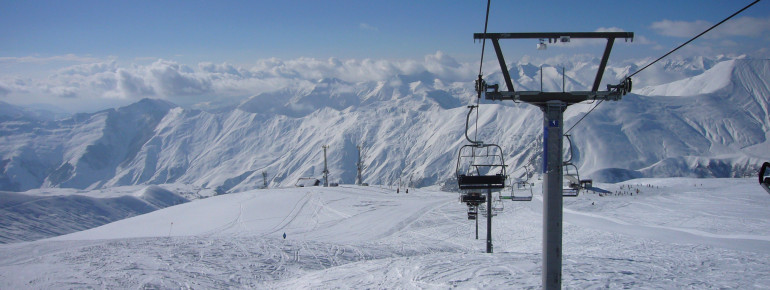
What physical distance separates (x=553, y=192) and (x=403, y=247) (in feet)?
74.8

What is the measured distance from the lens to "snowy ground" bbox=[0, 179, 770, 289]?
16.5 meters

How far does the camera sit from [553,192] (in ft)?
29.4

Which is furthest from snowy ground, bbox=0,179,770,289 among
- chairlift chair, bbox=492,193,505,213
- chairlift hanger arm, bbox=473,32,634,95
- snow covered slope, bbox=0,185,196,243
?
snow covered slope, bbox=0,185,196,243

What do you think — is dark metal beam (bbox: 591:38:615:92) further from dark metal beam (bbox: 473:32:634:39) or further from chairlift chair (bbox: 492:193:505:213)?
chairlift chair (bbox: 492:193:505:213)

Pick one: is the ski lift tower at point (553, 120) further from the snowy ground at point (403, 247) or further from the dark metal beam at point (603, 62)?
the snowy ground at point (403, 247)

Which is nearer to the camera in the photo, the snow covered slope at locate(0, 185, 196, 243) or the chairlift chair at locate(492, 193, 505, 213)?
the chairlift chair at locate(492, 193, 505, 213)

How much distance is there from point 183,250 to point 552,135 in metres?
23.8

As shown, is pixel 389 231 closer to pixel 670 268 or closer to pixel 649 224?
pixel 649 224

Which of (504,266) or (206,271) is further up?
(504,266)

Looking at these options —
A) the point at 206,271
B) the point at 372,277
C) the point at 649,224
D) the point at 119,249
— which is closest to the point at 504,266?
the point at 372,277

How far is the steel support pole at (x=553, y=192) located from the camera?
890 centimetres

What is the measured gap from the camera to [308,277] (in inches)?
802

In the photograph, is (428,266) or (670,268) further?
(428,266)

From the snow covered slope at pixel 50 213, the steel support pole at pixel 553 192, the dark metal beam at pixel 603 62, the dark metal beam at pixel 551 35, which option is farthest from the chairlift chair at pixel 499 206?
the snow covered slope at pixel 50 213
